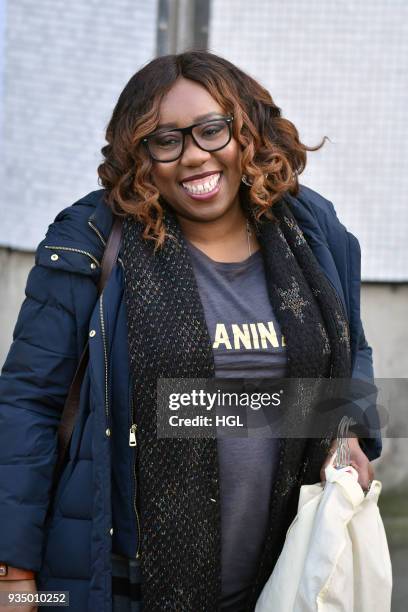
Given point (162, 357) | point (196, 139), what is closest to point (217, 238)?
point (196, 139)

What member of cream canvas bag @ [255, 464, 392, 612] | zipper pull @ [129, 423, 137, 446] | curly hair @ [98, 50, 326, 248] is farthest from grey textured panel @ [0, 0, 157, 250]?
cream canvas bag @ [255, 464, 392, 612]

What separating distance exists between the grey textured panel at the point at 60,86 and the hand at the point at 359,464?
2.42 metres

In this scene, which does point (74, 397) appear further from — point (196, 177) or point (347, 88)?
point (347, 88)

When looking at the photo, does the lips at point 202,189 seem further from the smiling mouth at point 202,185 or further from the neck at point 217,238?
the neck at point 217,238

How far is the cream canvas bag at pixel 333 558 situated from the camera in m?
2.41

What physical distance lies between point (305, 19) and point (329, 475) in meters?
2.71

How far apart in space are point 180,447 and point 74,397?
11.7 inches

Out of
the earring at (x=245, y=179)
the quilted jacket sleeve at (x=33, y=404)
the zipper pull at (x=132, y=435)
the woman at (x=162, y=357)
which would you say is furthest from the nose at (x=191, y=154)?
the zipper pull at (x=132, y=435)

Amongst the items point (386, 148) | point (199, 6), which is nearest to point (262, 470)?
point (386, 148)

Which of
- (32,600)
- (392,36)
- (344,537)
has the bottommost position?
(32,600)

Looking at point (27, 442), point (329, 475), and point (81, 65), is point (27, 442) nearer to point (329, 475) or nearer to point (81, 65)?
point (329, 475)

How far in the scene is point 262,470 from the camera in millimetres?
2605

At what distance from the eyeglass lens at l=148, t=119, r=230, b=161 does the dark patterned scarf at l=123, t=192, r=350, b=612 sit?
0.65ft

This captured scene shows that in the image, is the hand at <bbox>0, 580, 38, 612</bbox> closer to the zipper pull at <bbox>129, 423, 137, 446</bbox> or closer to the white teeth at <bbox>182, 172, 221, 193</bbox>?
the zipper pull at <bbox>129, 423, 137, 446</bbox>
